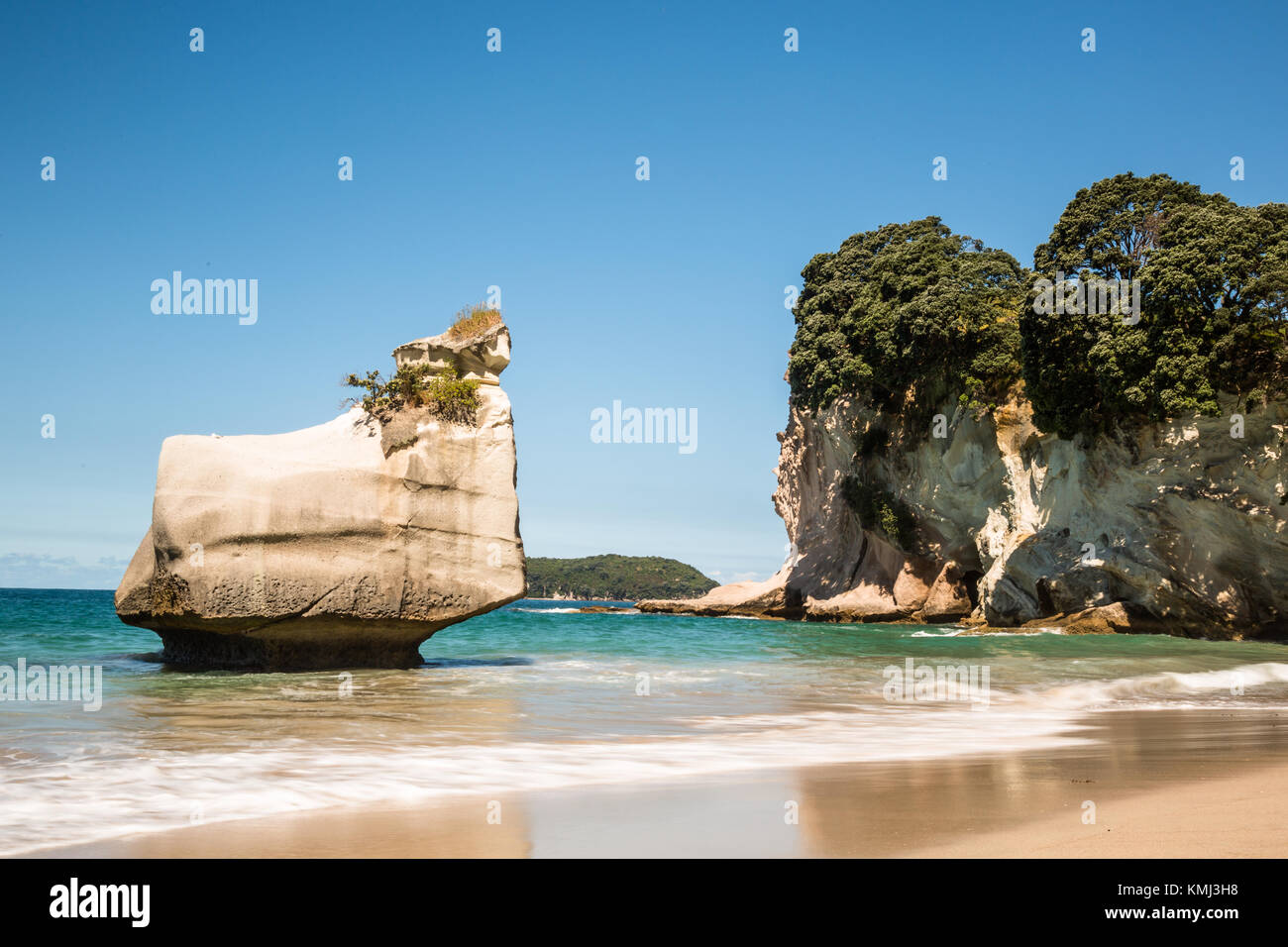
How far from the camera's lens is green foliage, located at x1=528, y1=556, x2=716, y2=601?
139375mm

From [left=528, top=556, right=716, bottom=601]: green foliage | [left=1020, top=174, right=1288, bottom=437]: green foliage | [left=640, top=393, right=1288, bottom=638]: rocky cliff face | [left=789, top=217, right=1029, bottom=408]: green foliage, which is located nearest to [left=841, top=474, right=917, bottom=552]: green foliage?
[left=640, top=393, right=1288, bottom=638]: rocky cliff face

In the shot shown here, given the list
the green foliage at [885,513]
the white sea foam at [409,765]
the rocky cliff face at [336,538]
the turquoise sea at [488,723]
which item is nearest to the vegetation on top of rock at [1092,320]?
the green foliage at [885,513]

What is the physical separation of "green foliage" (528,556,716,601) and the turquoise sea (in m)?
119

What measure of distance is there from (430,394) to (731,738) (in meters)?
9.29

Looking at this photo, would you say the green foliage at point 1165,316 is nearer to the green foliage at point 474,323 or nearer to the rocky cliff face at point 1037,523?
the rocky cliff face at point 1037,523

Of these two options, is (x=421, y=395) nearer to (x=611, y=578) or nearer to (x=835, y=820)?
(x=835, y=820)

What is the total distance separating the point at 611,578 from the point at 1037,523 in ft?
361

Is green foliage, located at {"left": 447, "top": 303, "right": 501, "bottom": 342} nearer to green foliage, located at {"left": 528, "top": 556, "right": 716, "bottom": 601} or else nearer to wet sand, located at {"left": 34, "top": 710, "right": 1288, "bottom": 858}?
wet sand, located at {"left": 34, "top": 710, "right": 1288, "bottom": 858}

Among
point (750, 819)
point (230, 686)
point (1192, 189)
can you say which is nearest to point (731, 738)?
point (750, 819)

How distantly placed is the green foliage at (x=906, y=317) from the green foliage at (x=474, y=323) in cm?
2283

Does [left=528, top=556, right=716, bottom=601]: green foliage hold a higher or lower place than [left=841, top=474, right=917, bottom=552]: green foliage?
lower

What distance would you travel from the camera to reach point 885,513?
158 ft
